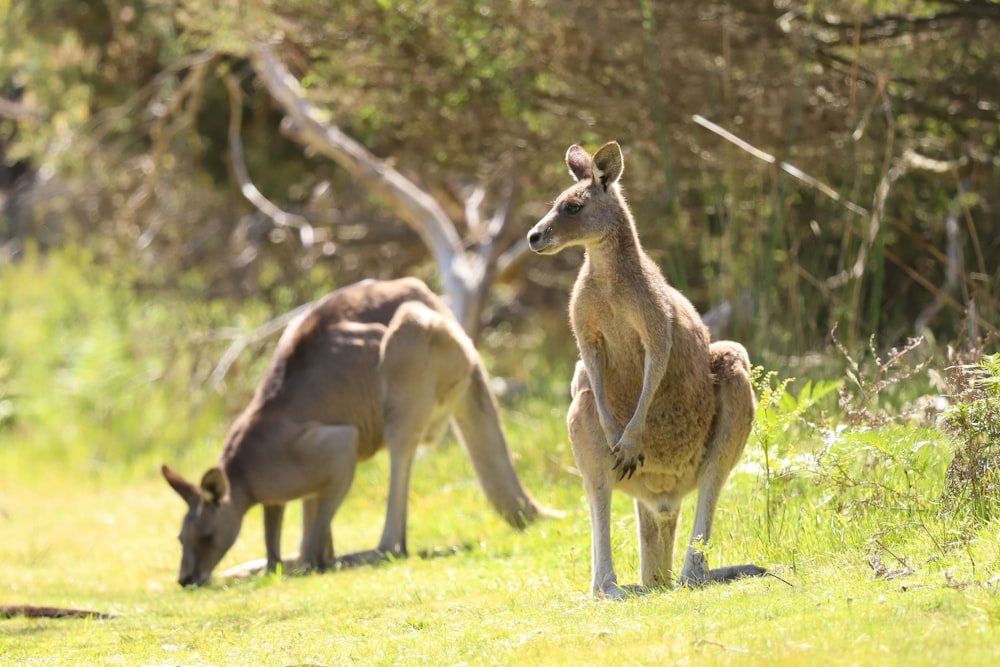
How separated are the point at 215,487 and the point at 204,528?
291 millimetres

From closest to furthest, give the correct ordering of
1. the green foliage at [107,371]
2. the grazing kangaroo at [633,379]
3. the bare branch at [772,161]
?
the grazing kangaroo at [633,379] < the bare branch at [772,161] < the green foliage at [107,371]

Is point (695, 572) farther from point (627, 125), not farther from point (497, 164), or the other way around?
point (497, 164)

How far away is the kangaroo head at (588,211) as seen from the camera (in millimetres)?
5094

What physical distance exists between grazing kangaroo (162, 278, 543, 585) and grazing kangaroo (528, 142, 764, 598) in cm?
307

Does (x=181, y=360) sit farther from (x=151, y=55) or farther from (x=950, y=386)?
(x=950, y=386)

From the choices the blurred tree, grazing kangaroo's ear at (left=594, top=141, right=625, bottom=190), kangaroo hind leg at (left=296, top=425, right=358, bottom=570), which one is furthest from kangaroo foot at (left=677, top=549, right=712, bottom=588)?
kangaroo hind leg at (left=296, top=425, right=358, bottom=570)

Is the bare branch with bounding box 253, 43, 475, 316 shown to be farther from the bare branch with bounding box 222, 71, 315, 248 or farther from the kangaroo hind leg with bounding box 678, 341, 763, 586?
the kangaroo hind leg with bounding box 678, 341, 763, 586

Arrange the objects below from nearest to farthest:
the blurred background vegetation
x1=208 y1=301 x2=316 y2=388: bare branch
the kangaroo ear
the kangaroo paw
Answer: the kangaroo paw
the kangaroo ear
the blurred background vegetation
x1=208 y1=301 x2=316 y2=388: bare branch

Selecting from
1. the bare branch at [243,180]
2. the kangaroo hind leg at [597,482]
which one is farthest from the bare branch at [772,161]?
the bare branch at [243,180]

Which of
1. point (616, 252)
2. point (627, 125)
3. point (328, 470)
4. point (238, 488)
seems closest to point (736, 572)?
point (616, 252)

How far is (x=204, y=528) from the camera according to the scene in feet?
27.0

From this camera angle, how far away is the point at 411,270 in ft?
49.1

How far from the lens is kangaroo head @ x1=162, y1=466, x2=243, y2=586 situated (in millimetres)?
8148

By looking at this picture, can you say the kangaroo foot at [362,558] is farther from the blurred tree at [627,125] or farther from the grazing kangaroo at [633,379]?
the grazing kangaroo at [633,379]
